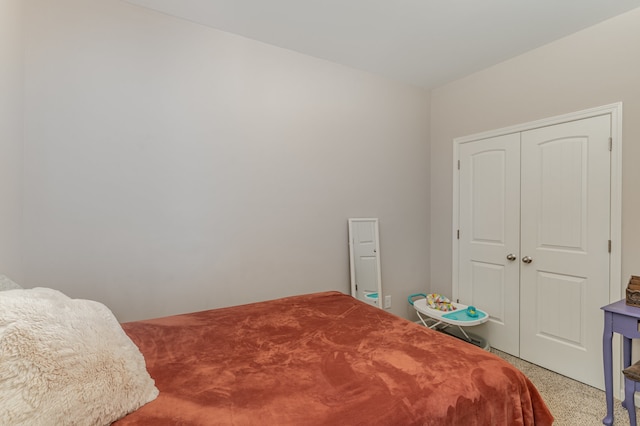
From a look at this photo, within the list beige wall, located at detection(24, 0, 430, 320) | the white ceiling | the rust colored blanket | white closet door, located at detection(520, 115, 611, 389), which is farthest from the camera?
white closet door, located at detection(520, 115, 611, 389)

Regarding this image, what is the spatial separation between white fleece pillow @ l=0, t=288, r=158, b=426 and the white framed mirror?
2131mm

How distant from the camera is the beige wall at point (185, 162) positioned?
1878 mm

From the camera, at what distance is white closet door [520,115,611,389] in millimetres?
2268

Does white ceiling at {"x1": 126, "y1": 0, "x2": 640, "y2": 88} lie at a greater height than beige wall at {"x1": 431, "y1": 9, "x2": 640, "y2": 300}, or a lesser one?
greater

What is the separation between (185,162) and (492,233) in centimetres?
276

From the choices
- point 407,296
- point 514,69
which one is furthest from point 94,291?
point 514,69

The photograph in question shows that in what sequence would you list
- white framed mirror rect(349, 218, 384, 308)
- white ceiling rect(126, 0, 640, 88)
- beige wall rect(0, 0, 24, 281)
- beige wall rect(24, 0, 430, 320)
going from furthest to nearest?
white framed mirror rect(349, 218, 384, 308), white ceiling rect(126, 0, 640, 88), beige wall rect(24, 0, 430, 320), beige wall rect(0, 0, 24, 281)

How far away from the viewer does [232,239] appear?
7.92ft

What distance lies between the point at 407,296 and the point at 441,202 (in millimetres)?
1093

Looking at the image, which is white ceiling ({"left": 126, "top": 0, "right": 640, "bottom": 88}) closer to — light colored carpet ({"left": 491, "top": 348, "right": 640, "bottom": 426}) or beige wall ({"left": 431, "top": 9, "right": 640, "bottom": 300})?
beige wall ({"left": 431, "top": 9, "right": 640, "bottom": 300})

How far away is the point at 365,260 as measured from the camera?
300 centimetres

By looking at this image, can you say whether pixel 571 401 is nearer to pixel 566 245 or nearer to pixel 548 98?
pixel 566 245

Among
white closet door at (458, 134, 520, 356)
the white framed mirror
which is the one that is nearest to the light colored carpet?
white closet door at (458, 134, 520, 356)

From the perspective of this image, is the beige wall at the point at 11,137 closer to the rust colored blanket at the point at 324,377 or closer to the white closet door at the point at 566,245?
the rust colored blanket at the point at 324,377
